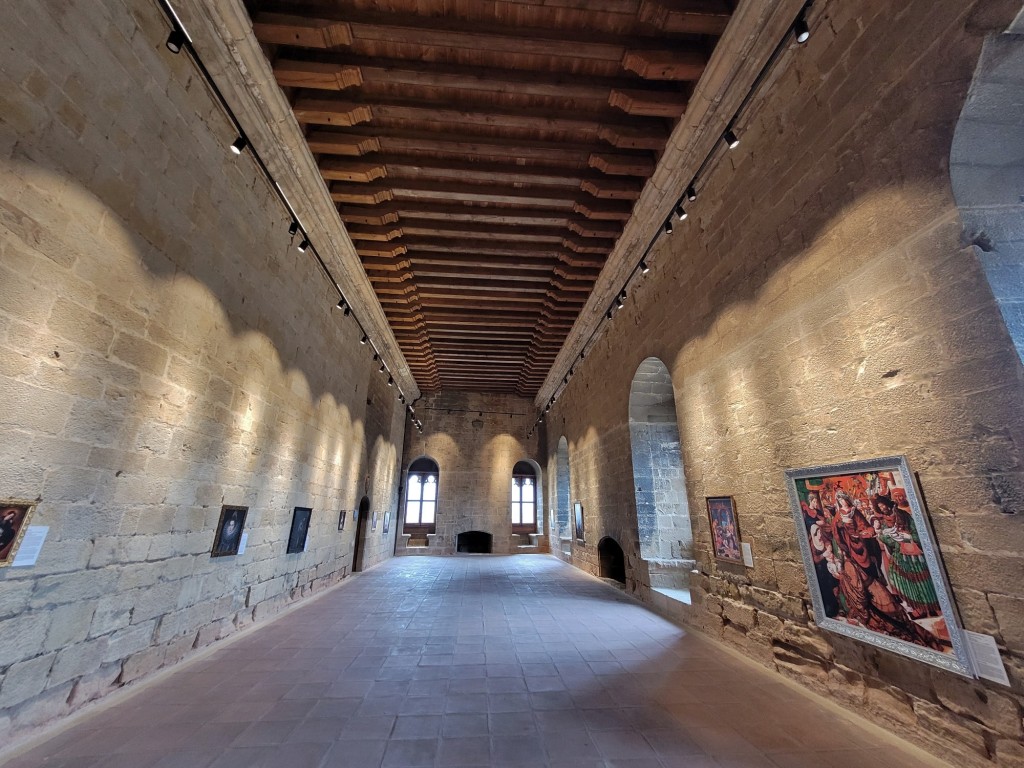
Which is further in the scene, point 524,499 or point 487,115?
point 524,499

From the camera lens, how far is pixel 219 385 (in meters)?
3.40

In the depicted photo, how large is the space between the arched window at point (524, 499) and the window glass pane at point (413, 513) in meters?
3.28

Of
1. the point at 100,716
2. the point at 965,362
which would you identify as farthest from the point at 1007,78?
the point at 100,716

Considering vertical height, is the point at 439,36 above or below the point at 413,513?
above

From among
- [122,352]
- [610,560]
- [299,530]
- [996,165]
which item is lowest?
[610,560]

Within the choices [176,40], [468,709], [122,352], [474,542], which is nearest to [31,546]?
[122,352]

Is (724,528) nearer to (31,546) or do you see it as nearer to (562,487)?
(31,546)

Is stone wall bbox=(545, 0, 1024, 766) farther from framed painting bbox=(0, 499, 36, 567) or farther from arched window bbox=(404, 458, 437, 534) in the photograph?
arched window bbox=(404, 458, 437, 534)

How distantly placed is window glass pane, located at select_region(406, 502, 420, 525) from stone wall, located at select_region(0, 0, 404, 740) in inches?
369

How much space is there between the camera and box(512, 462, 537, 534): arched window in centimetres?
1350

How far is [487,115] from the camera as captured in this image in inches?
152

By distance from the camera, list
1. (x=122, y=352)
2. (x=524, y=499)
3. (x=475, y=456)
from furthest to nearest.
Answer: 1. (x=524, y=499)
2. (x=475, y=456)
3. (x=122, y=352)

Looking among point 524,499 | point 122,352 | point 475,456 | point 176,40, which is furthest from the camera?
point 524,499

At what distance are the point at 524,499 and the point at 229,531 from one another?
10.9 m
